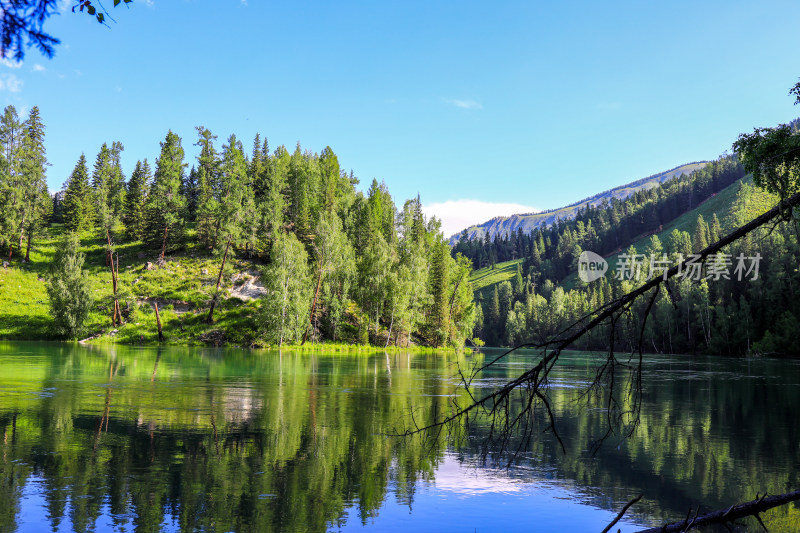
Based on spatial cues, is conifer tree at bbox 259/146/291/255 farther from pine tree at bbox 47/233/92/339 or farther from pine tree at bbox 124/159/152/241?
pine tree at bbox 47/233/92/339

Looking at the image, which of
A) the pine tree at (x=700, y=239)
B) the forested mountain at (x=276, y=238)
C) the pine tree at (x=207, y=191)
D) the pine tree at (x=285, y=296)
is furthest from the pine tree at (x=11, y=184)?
the pine tree at (x=700, y=239)

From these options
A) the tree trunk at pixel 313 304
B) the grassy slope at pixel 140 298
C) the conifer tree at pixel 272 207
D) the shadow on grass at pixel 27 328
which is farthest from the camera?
the conifer tree at pixel 272 207

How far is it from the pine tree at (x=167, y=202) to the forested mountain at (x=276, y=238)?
22 centimetres

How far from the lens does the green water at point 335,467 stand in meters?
9.31

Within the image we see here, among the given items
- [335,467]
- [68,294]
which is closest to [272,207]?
[68,294]

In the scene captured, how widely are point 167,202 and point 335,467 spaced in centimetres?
9136

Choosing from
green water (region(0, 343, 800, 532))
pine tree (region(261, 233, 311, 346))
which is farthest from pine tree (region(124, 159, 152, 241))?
green water (region(0, 343, 800, 532))

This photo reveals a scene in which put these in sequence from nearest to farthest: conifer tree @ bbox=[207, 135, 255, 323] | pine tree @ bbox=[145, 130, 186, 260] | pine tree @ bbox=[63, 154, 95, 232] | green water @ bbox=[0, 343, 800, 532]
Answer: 1. green water @ bbox=[0, 343, 800, 532]
2. conifer tree @ bbox=[207, 135, 255, 323]
3. pine tree @ bbox=[145, 130, 186, 260]
4. pine tree @ bbox=[63, 154, 95, 232]

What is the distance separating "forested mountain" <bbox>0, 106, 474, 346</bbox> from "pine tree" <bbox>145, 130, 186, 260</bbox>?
0.71ft

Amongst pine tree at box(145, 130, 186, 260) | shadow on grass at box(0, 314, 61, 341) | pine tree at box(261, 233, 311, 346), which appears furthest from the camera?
pine tree at box(145, 130, 186, 260)

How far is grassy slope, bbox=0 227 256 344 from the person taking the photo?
69312 mm

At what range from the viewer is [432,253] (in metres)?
100

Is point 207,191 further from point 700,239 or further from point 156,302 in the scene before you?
point 700,239

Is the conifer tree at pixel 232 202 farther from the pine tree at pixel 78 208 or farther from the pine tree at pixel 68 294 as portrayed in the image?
the pine tree at pixel 78 208
